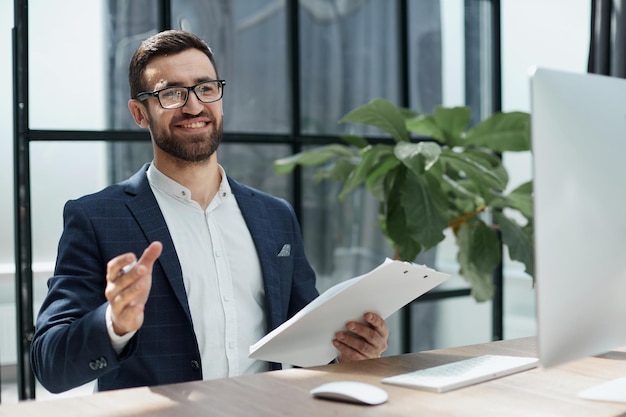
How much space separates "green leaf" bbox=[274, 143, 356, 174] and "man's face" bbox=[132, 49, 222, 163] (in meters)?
1.04

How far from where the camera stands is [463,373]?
1.42 meters

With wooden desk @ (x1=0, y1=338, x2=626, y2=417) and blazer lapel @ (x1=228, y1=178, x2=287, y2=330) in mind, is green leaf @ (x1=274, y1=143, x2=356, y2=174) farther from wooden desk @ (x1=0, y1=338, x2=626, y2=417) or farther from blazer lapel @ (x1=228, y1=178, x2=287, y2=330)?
wooden desk @ (x1=0, y1=338, x2=626, y2=417)

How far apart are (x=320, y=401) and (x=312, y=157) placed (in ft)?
5.83

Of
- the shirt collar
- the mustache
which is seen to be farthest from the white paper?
the mustache

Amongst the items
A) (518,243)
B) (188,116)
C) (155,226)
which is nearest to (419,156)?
(518,243)

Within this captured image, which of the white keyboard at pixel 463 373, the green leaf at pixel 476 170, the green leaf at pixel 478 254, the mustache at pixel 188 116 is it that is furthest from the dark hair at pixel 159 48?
the green leaf at pixel 478 254

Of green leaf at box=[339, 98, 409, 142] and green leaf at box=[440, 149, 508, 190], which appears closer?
green leaf at box=[440, 149, 508, 190]

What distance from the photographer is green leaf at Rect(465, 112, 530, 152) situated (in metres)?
3.00

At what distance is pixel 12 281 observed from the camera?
112 inches

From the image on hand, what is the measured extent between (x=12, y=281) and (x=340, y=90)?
1569 millimetres

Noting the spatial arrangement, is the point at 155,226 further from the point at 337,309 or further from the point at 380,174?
the point at 380,174

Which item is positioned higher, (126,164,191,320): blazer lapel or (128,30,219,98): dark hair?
(128,30,219,98): dark hair

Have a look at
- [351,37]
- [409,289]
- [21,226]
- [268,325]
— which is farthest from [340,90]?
[409,289]

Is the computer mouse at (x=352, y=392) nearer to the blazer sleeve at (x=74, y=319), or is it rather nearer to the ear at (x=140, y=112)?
the blazer sleeve at (x=74, y=319)
